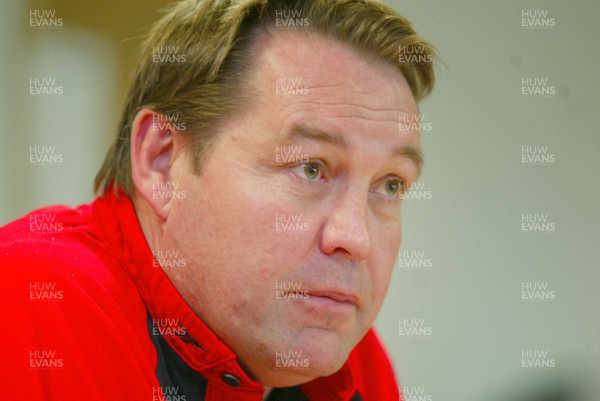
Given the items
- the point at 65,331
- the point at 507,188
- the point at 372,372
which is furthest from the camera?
the point at 507,188

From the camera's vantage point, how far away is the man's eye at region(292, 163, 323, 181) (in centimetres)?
108

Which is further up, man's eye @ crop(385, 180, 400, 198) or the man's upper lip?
man's eye @ crop(385, 180, 400, 198)

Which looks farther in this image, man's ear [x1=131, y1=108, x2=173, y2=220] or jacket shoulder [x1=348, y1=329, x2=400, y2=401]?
jacket shoulder [x1=348, y1=329, x2=400, y2=401]

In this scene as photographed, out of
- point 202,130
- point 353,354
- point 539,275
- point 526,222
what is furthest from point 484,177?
point 202,130

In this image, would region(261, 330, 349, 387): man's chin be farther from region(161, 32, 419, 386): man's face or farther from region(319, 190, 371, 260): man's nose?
region(319, 190, 371, 260): man's nose

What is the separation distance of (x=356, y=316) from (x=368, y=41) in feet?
1.40

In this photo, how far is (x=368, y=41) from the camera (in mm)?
1168

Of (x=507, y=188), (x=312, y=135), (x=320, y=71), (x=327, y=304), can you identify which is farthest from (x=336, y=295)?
(x=507, y=188)

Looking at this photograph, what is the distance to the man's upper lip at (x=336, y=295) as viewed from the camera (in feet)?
3.51

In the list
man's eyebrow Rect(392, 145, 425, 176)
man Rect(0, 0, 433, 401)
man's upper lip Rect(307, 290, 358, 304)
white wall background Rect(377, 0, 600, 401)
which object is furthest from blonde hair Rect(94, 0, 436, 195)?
white wall background Rect(377, 0, 600, 401)

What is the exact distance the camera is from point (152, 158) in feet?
3.88

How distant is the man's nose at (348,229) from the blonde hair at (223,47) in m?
0.21

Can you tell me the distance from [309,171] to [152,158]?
265mm

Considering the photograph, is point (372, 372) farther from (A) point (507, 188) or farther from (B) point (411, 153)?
(A) point (507, 188)
